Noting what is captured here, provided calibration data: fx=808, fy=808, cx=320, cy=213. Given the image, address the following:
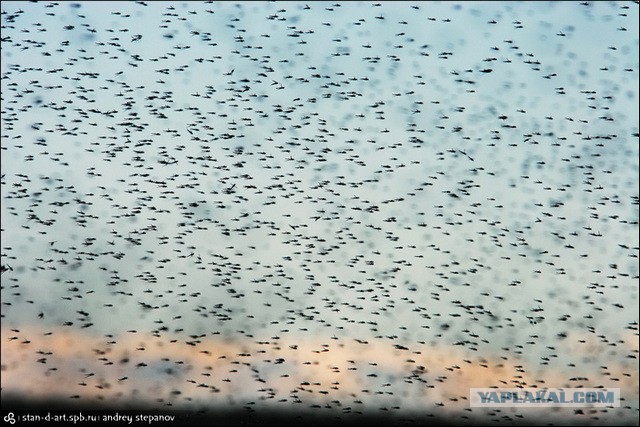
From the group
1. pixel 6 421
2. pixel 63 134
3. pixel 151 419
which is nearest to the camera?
pixel 63 134

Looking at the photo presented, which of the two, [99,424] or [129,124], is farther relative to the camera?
[99,424]

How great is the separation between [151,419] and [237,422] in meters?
11.3

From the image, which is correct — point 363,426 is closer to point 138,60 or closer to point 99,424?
point 99,424

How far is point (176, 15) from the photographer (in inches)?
556

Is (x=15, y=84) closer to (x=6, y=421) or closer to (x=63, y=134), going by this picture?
(x=63, y=134)

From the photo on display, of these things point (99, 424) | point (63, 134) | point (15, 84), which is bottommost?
point (99, 424)

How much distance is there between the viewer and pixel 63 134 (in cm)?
1510

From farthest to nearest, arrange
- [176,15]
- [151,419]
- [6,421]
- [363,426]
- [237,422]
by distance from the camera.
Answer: [237,422], [363,426], [6,421], [151,419], [176,15]

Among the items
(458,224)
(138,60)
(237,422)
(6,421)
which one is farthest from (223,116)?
(237,422)

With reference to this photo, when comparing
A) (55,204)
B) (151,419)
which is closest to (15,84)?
(55,204)

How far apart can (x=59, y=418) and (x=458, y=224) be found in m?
10.9

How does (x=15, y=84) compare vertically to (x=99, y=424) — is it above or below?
above

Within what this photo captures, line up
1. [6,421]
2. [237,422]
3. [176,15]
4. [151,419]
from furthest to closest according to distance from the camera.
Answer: [237,422] → [6,421] → [151,419] → [176,15]

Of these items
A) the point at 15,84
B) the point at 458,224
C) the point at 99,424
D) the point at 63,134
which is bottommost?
the point at 99,424
